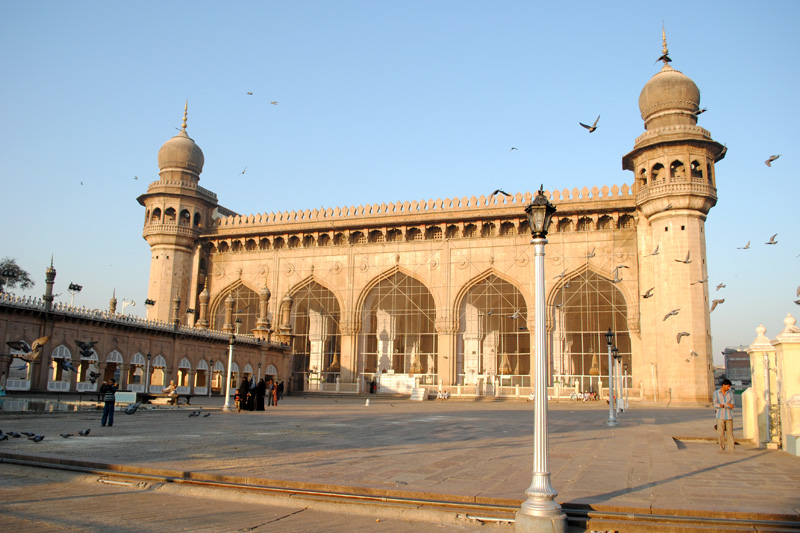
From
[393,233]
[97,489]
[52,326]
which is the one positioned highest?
[393,233]

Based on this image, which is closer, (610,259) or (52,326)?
(52,326)

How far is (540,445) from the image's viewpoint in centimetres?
510

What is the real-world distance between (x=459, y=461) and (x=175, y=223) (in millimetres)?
32079

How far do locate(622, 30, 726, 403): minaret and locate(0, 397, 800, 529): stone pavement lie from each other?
51.6 feet

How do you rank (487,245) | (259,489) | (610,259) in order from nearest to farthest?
(259,489) → (610,259) → (487,245)

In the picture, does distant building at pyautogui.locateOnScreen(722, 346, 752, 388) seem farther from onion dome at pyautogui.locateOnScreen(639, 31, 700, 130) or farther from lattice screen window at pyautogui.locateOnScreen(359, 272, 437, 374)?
onion dome at pyautogui.locateOnScreen(639, 31, 700, 130)

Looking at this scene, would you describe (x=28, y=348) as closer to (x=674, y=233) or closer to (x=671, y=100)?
(x=674, y=233)

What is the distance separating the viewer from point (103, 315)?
78.7 feet

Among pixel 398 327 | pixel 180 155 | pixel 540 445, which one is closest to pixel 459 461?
pixel 540 445

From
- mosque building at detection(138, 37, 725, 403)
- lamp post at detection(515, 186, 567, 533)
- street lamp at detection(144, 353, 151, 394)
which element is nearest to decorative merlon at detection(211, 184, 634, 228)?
mosque building at detection(138, 37, 725, 403)

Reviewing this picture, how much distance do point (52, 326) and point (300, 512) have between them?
19.9m

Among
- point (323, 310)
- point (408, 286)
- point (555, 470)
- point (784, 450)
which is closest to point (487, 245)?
point (408, 286)

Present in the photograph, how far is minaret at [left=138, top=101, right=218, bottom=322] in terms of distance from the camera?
36500 millimetres

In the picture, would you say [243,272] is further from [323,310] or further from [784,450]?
[784,450]
